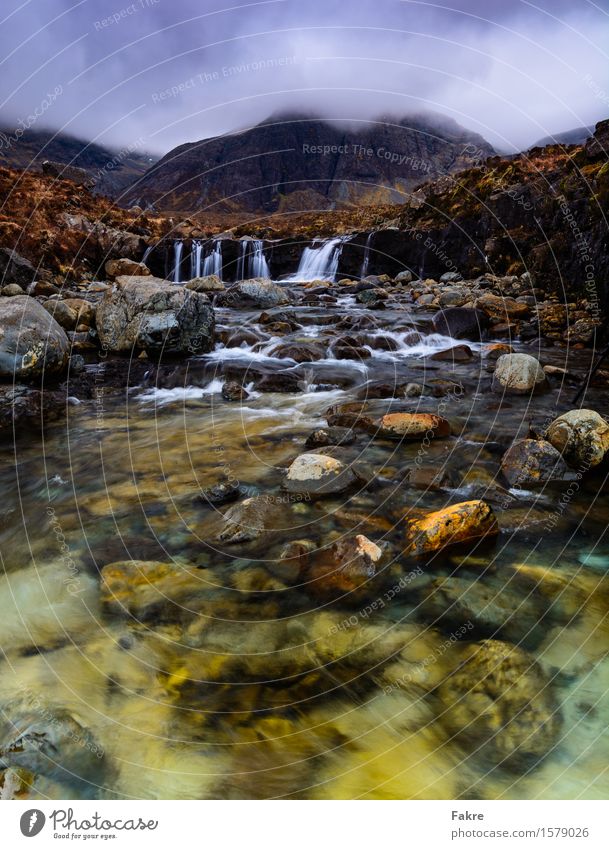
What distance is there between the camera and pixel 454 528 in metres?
4.28

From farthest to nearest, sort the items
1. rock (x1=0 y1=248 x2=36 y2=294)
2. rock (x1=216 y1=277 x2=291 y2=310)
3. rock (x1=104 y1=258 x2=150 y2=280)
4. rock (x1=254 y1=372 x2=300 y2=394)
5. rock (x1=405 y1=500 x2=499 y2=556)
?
rock (x1=104 y1=258 x2=150 y2=280)
rock (x1=0 y1=248 x2=36 y2=294)
rock (x1=216 y1=277 x2=291 y2=310)
rock (x1=254 y1=372 x2=300 y2=394)
rock (x1=405 y1=500 x2=499 y2=556)

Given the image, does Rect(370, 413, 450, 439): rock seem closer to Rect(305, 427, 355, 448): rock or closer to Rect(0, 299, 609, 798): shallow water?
Rect(0, 299, 609, 798): shallow water

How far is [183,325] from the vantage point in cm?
1186

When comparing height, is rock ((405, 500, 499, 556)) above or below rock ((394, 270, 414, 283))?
below

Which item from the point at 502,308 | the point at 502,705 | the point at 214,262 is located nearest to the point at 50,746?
the point at 502,705

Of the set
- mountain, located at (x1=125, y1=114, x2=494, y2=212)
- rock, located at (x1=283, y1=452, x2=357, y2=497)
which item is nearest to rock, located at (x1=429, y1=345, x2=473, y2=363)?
rock, located at (x1=283, y1=452, x2=357, y2=497)

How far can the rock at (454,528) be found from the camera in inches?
167

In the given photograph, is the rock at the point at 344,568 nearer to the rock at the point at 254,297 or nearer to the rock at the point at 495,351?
the rock at the point at 495,351

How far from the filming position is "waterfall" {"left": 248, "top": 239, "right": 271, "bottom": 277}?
97.2 ft

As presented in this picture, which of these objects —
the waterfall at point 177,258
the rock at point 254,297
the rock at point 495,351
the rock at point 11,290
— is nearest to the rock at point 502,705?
the rock at point 495,351

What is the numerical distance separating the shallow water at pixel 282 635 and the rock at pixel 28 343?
3110 millimetres

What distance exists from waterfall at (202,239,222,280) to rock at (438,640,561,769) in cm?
2850
